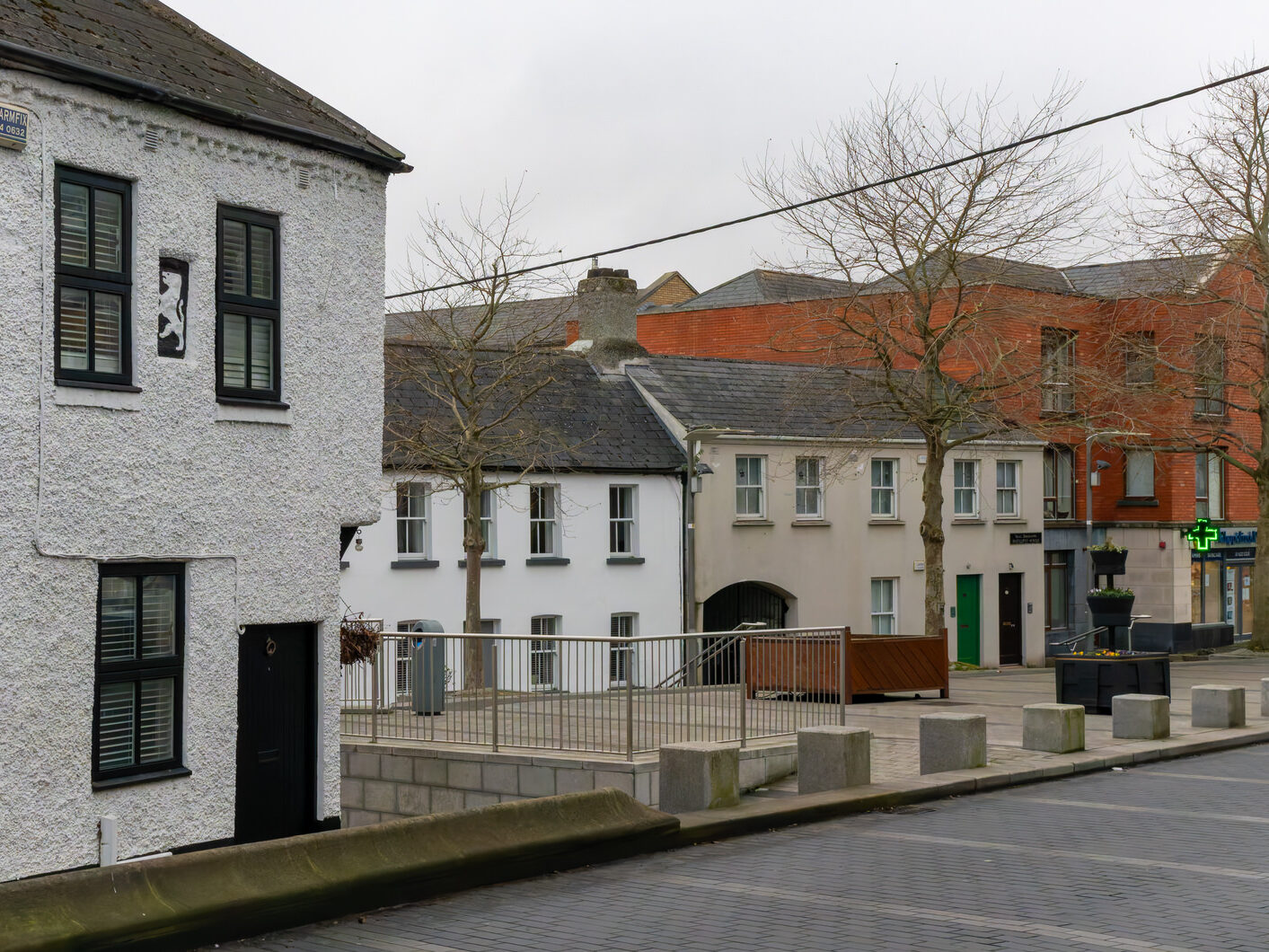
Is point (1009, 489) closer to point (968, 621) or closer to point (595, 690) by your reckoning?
point (968, 621)

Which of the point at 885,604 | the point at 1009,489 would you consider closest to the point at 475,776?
the point at 885,604

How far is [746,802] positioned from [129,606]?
5275mm

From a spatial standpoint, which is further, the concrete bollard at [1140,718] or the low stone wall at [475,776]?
the concrete bollard at [1140,718]

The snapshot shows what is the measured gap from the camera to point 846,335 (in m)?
38.2

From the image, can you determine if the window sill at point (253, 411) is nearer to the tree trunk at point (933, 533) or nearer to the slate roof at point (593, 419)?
the slate roof at point (593, 419)

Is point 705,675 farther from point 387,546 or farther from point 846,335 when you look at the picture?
point 846,335

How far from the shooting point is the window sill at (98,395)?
37.9 ft

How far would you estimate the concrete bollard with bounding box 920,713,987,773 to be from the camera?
1539cm

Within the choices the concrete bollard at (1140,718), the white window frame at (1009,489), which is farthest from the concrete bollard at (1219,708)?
the white window frame at (1009,489)

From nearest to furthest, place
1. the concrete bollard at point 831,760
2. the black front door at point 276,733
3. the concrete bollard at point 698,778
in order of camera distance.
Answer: the concrete bollard at point 698,778 → the black front door at point 276,733 → the concrete bollard at point 831,760

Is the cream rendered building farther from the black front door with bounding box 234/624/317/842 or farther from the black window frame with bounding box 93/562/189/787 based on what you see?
the black window frame with bounding box 93/562/189/787

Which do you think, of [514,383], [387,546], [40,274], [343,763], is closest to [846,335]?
[514,383]

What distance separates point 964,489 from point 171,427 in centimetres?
3242

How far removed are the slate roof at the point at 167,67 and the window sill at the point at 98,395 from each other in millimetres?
2260
